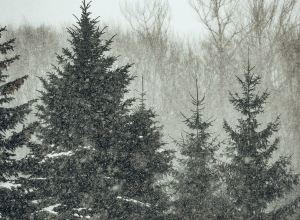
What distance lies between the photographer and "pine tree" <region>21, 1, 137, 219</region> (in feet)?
Result: 23.7

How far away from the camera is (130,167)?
26.2ft

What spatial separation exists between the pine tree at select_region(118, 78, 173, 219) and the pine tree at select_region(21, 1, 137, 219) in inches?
12.4

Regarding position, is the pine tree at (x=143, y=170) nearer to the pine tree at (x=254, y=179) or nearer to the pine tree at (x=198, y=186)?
the pine tree at (x=198, y=186)

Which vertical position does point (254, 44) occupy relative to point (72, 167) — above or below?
above

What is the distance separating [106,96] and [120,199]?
2737mm

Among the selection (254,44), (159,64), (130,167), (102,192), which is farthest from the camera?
(159,64)

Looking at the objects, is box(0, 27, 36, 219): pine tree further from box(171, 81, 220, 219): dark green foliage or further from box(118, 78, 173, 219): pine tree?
box(171, 81, 220, 219): dark green foliage

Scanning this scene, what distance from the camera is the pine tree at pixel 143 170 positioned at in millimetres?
7922

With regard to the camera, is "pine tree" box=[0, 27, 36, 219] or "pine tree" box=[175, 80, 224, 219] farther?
"pine tree" box=[175, 80, 224, 219]

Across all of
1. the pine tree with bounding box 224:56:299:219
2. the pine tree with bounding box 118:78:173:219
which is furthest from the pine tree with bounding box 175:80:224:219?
the pine tree with bounding box 118:78:173:219

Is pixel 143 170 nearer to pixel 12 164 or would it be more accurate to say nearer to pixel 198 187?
pixel 198 187

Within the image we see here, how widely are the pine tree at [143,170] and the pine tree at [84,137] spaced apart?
314 mm

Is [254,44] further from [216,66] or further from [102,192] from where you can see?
[102,192]

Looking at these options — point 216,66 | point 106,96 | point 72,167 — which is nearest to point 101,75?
point 106,96
